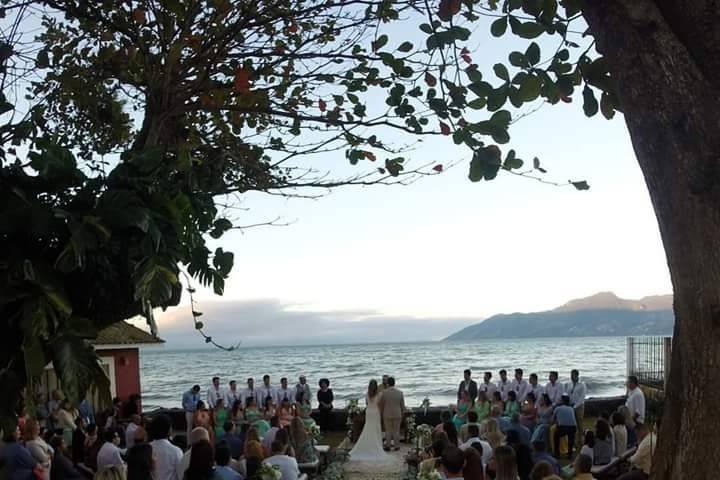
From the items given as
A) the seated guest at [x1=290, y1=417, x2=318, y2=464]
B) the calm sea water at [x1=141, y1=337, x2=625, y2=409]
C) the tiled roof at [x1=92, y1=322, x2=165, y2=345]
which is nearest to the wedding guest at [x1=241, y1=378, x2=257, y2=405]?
the tiled roof at [x1=92, y1=322, x2=165, y2=345]

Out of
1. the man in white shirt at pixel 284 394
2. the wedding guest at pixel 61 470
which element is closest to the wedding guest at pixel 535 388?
the man in white shirt at pixel 284 394

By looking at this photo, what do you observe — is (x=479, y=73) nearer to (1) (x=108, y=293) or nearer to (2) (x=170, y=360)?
(1) (x=108, y=293)

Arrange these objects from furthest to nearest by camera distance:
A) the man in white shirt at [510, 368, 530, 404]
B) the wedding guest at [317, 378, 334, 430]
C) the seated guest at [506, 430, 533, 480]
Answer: the wedding guest at [317, 378, 334, 430] < the man in white shirt at [510, 368, 530, 404] < the seated guest at [506, 430, 533, 480]

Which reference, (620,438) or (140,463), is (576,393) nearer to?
(620,438)

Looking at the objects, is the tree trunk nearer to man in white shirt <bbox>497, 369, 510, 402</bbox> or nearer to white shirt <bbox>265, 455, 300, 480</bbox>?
white shirt <bbox>265, 455, 300, 480</bbox>

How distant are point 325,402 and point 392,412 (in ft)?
9.42

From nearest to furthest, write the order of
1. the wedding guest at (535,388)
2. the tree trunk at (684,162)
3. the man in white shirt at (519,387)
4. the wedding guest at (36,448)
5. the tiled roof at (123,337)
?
1. the tree trunk at (684,162)
2. the wedding guest at (36,448)
3. the wedding guest at (535,388)
4. the man in white shirt at (519,387)
5. the tiled roof at (123,337)

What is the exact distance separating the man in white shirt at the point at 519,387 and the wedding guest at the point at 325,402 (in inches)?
156

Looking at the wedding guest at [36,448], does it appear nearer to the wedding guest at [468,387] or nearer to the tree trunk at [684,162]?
the tree trunk at [684,162]

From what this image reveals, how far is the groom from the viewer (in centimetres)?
1496

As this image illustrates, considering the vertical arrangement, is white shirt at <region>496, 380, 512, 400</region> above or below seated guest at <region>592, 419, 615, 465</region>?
above

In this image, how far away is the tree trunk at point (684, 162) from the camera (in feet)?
6.73

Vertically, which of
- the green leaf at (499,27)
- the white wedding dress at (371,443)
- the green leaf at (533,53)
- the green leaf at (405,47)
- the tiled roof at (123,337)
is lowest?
the white wedding dress at (371,443)

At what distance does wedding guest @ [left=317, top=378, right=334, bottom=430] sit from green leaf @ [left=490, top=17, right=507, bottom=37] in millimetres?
14504
